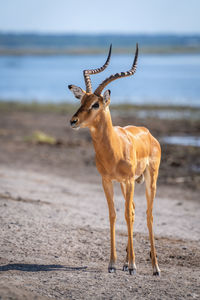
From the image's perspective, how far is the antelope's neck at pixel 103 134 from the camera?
25.4 ft

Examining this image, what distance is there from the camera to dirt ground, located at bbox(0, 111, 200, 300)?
7430 millimetres

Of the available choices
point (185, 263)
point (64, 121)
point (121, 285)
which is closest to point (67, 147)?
point (64, 121)

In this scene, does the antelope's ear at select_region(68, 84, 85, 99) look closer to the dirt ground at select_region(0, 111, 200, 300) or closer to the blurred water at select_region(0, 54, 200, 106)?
the dirt ground at select_region(0, 111, 200, 300)

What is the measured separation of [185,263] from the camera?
907 centimetres

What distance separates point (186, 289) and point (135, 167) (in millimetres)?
1862

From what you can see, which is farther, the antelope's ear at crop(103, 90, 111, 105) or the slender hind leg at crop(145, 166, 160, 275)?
the slender hind leg at crop(145, 166, 160, 275)

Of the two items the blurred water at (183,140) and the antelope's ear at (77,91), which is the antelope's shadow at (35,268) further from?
the blurred water at (183,140)

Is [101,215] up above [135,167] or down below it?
below

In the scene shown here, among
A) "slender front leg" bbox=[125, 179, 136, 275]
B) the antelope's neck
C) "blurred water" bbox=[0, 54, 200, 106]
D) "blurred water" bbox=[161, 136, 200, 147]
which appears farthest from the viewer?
"blurred water" bbox=[0, 54, 200, 106]

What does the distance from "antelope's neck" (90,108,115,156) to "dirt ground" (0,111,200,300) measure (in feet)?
5.99

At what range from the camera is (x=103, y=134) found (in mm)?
7816

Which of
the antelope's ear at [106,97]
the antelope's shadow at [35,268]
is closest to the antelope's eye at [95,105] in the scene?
the antelope's ear at [106,97]

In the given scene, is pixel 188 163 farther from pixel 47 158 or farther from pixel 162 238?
pixel 162 238

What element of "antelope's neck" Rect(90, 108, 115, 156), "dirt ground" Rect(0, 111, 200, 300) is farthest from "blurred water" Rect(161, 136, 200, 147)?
"antelope's neck" Rect(90, 108, 115, 156)
